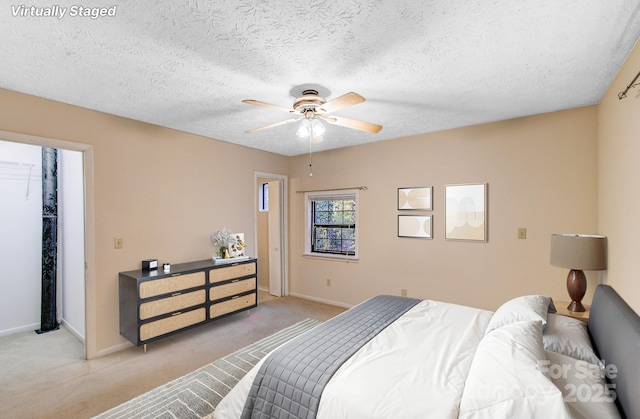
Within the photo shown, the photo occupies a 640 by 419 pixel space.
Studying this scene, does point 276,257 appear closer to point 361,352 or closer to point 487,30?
point 361,352

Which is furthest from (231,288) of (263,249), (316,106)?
(316,106)

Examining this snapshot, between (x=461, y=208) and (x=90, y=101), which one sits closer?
(x=90, y=101)

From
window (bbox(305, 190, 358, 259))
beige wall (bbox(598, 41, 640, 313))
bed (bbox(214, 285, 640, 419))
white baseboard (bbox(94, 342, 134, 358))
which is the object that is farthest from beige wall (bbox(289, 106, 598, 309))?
white baseboard (bbox(94, 342, 134, 358))

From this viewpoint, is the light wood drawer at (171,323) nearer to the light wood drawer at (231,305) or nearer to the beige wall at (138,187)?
the light wood drawer at (231,305)

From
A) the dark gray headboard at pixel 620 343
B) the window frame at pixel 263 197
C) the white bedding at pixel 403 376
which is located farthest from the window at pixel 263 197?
the dark gray headboard at pixel 620 343

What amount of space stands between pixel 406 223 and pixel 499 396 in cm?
302

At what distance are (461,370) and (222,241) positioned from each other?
10.9ft

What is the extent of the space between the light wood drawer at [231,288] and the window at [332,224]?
129 cm

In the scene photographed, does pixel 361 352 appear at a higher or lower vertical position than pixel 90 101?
lower

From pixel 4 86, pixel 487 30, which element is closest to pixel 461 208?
pixel 487 30

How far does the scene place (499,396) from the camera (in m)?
1.13

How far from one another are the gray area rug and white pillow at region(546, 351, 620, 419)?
2136 millimetres

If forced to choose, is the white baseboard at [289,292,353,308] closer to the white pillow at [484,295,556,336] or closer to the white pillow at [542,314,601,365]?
the white pillow at [484,295,556,336]

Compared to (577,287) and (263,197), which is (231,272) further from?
(577,287)
